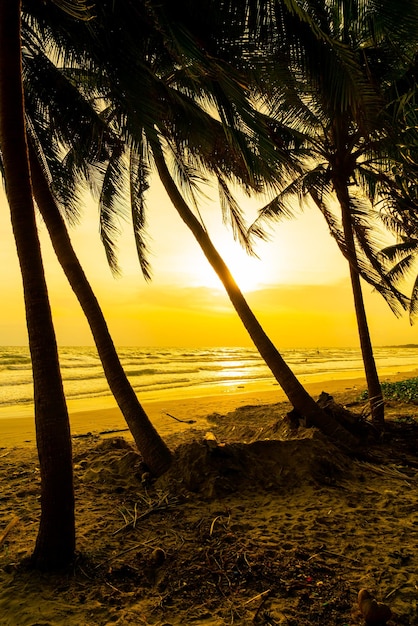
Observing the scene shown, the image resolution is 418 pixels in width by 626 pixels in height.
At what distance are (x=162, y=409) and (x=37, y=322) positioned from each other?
8.91m

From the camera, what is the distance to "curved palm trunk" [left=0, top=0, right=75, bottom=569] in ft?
9.52

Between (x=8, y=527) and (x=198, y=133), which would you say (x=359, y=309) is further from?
(x=8, y=527)

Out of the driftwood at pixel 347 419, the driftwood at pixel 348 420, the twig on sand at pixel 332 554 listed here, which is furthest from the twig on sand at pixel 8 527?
the driftwood at pixel 347 419

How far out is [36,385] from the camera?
2926 millimetres

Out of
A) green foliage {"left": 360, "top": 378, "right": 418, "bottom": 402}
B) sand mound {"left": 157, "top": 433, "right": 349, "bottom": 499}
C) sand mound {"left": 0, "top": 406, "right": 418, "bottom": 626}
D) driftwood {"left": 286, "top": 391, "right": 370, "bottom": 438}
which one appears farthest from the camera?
green foliage {"left": 360, "top": 378, "right": 418, "bottom": 402}

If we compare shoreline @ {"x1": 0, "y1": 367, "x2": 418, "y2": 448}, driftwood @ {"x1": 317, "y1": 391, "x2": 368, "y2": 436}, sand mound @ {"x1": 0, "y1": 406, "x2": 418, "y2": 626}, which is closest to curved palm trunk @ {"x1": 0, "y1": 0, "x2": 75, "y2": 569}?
sand mound @ {"x1": 0, "y1": 406, "x2": 418, "y2": 626}

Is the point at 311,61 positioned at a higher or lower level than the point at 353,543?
higher

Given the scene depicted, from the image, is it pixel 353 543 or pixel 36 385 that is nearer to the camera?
pixel 36 385

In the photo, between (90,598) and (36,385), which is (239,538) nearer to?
(90,598)

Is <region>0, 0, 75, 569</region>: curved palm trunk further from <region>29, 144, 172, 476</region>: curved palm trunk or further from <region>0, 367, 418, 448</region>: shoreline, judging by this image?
<region>0, 367, 418, 448</region>: shoreline

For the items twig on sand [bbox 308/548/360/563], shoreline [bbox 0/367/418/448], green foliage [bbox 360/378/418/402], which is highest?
twig on sand [bbox 308/548/360/563]

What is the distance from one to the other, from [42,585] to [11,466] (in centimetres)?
315

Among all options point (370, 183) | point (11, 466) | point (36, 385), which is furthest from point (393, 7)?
point (11, 466)

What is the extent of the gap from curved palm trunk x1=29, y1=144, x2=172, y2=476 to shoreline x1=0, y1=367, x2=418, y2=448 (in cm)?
311
